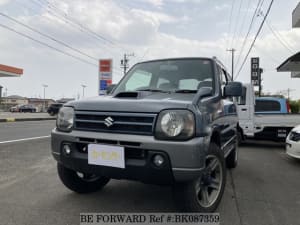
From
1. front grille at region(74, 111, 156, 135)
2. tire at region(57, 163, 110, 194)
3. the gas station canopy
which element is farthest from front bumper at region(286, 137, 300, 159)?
the gas station canopy

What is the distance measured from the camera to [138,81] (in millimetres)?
3404

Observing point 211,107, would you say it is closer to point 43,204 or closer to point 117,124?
point 117,124

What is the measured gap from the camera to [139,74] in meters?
3.52

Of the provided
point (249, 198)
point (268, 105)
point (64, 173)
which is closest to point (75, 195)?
point (64, 173)

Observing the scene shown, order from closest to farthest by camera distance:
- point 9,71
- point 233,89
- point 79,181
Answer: point 233,89 < point 79,181 < point 9,71

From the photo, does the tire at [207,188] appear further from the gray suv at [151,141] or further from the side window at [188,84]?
the side window at [188,84]

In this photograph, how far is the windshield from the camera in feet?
10.1

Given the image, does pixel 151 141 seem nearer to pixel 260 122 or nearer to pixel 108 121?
pixel 108 121

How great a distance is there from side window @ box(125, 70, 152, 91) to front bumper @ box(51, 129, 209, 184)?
116 cm

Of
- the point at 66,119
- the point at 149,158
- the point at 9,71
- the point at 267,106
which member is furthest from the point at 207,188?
the point at 9,71

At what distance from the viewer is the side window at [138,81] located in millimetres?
3290

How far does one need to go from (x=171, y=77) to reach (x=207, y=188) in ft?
4.84

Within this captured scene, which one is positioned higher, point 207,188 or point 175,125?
point 175,125

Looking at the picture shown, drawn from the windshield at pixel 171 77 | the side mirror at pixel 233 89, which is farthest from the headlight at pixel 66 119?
the side mirror at pixel 233 89
